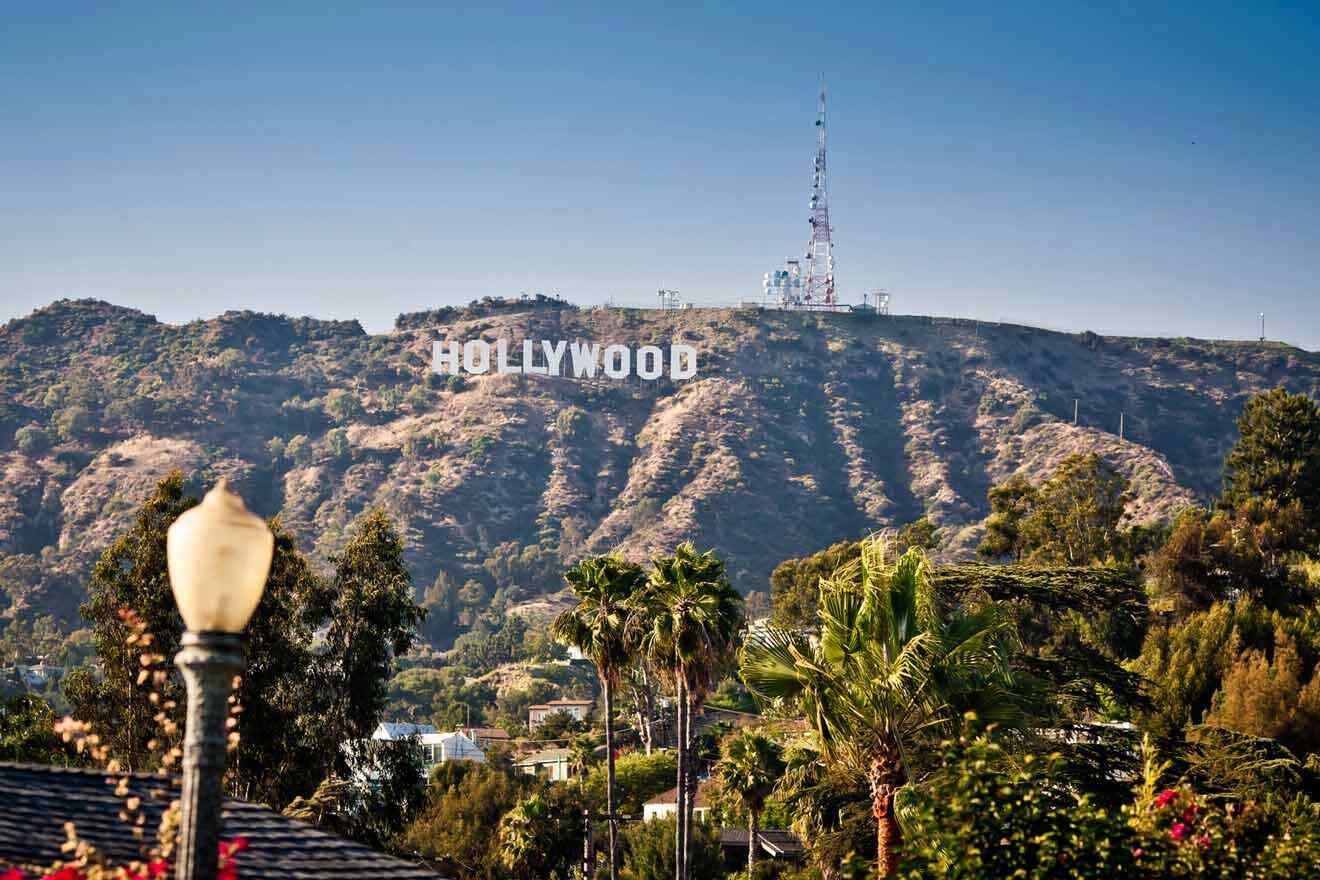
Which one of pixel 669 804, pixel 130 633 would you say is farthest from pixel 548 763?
pixel 130 633

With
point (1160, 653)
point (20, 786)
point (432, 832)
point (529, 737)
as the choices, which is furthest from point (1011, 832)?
point (529, 737)

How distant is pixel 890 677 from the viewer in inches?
884

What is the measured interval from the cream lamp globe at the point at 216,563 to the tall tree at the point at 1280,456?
8812 cm

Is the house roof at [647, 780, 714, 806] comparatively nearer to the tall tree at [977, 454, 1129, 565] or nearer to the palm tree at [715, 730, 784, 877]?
the tall tree at [977, 454, 1129, 565]

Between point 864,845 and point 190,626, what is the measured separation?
30.1m

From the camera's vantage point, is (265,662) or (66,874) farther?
(265,662)

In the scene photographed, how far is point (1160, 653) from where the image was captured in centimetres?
5569

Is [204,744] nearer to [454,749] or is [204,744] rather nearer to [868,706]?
[868,706]

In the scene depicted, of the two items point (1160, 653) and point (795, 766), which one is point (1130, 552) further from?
point (795, 766)

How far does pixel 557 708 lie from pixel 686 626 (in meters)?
115

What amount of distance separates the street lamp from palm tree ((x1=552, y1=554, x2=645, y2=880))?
43614 mm

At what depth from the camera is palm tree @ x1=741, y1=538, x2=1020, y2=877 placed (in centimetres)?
2258

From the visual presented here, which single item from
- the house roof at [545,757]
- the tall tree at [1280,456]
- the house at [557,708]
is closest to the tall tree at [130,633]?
the tall tree at [1280,456]

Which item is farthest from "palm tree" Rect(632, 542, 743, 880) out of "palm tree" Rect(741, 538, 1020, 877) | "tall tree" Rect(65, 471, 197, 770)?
"palm tree" Rect(741, 538, 1020, 877)
